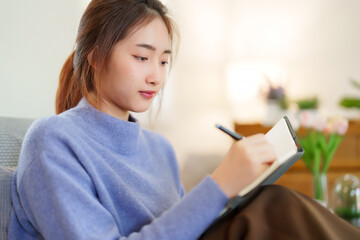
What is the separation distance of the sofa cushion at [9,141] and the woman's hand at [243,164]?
0.49 metres

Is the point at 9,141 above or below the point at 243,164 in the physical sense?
below

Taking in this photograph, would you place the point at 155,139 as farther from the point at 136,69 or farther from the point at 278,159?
the point at 278,159

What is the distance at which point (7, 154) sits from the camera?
0.93 m

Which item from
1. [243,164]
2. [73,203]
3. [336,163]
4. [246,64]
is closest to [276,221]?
[243,164]

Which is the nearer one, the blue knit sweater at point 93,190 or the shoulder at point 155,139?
the blue knit sweater at point 93,190

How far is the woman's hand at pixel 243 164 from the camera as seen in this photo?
688 millimetres

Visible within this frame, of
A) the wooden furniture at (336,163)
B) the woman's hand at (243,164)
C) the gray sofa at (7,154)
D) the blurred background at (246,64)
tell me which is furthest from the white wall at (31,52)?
the blurred background at (246,64)

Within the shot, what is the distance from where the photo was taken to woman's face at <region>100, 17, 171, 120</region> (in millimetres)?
898

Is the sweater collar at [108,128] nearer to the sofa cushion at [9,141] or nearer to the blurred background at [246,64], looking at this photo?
the sofa cushion at [9,141]

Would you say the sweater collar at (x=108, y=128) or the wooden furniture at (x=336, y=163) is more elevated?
the sweater collar at (x=108, y=128)

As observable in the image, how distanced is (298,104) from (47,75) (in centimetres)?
193

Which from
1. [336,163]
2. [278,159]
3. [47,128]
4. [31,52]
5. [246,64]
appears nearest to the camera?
[278,159]

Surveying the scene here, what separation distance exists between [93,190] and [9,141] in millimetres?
259

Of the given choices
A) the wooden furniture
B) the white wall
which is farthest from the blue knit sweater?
the wooden furniture
